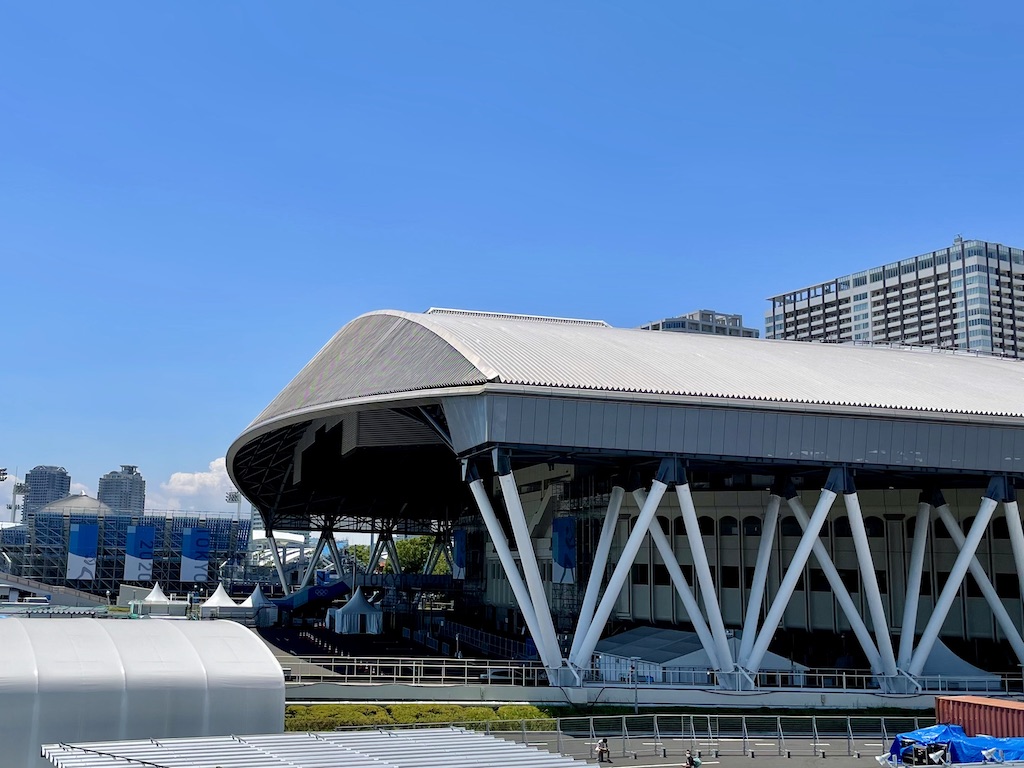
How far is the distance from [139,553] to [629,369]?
8766cm

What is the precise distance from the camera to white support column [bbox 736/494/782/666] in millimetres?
45625

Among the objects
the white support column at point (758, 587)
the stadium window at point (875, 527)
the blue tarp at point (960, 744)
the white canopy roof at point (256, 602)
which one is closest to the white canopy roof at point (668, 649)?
the white support column at point (758, 587)

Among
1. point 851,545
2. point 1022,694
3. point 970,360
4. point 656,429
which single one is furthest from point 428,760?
point 970,360

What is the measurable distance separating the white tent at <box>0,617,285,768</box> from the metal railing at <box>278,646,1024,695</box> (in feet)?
29.1

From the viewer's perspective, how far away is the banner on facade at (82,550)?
12081 centimetres

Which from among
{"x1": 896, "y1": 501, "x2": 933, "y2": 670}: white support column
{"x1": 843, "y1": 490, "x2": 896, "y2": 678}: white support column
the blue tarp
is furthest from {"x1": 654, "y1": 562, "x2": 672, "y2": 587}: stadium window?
the blue tarp

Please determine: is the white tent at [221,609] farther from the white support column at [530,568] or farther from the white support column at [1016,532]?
the white support column at [1016,532]

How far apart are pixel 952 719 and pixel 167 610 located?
6063 cm

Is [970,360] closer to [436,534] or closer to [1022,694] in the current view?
[1022,694]

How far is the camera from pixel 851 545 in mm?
61031

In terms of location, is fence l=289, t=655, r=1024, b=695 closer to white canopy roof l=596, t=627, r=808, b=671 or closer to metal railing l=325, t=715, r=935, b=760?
white canopy roof l=596, t=627, r=808, b=671

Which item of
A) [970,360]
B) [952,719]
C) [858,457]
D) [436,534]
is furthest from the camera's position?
[436,534]

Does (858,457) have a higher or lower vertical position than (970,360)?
lower

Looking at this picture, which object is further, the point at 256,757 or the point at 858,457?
the point at 858,457
